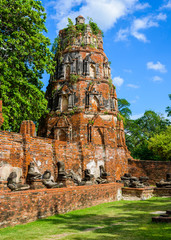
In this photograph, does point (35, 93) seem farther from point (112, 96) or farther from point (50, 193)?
point (112, 96)

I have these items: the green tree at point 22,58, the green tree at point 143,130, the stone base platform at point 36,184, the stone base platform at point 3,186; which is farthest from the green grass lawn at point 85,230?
the green tree at point 143,130

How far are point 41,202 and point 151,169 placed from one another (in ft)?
51.4

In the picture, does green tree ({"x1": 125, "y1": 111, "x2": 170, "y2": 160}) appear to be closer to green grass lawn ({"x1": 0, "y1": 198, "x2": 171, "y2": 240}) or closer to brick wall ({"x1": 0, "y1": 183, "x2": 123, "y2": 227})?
brick wall ({"x1": 0, "y1": 183, "x2": 123, "y2": 227})

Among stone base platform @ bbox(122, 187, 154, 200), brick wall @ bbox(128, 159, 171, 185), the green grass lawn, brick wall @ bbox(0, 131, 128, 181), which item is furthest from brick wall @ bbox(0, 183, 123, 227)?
brick wall @ bbox(128, 159, 171, 185)

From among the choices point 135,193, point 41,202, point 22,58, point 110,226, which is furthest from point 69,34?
point 110,226

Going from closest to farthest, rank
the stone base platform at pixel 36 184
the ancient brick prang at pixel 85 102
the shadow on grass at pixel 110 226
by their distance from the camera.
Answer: the shadow on grass at pixel 110 226, the stone base platform at pixel 36 184, the ancient brick prang at pixel 85 102

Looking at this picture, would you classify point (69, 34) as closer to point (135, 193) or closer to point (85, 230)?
point (135, 193)

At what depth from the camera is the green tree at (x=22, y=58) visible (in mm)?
14109

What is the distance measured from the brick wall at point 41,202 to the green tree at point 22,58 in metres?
5.73

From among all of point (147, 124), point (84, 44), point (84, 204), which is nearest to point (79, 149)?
point (84, 204)

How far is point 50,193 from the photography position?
884cm

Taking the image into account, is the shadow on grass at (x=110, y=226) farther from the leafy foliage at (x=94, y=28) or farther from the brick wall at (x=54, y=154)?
the leafy foliage at (x=94, y=28)

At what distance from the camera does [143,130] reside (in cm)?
3788

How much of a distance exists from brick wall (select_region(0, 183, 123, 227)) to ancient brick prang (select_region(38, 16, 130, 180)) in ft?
20.3
